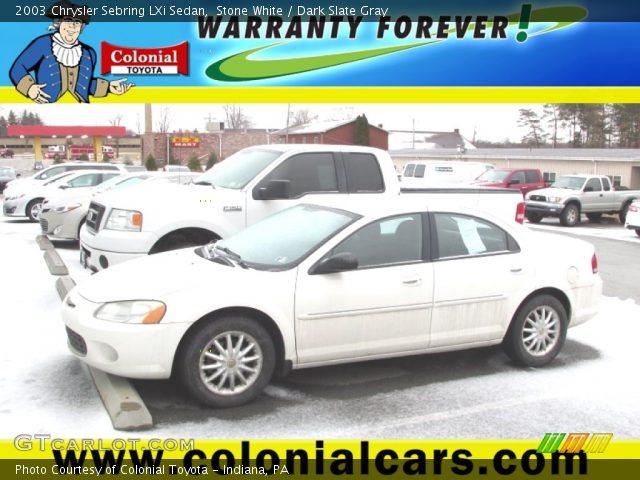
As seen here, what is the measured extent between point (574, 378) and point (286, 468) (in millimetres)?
3001

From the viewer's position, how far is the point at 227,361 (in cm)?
482

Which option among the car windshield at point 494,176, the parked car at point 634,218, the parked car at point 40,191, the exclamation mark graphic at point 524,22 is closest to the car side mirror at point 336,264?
the exclamation mark graphic at point 524,22

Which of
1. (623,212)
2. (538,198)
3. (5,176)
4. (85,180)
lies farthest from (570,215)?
(5,176)

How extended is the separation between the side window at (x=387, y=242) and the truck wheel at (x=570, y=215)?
59.1 ft

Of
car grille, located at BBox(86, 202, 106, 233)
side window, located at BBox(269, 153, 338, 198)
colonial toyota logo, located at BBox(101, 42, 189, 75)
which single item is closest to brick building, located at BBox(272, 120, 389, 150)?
side window, located at BBox(269, 153, 338, 198)

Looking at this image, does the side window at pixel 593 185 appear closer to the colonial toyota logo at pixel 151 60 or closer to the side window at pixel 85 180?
the side window at pixel 85 180

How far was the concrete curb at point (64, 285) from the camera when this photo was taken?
812cm

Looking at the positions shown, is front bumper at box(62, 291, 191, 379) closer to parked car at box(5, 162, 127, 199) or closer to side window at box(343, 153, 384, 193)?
side window at box(343, 153, 384, 193)

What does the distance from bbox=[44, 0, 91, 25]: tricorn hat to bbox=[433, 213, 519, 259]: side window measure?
342cm

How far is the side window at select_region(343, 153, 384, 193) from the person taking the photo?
827 centimetres

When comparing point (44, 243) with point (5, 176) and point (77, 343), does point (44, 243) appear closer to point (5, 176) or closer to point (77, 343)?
point (77, 343)

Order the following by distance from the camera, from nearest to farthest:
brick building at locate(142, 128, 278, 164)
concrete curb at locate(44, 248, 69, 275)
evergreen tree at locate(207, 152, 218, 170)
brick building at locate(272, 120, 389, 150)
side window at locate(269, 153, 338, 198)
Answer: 1. side window at locate(269, 153, 338, 198)
2. concrete curb at locate(44, 248, 69, 275)
3. brick building at locate(272, 120, 389, 150)
4. brick building at locate(142, 128, 278, 164)
5. evergreen tree at locate(207, 152, 218, 170)

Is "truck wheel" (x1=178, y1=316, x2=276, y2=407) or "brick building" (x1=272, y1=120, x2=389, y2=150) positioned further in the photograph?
"brick building" (x1=272, y1=120, x2=389, y2=150)

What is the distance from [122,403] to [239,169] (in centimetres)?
425
